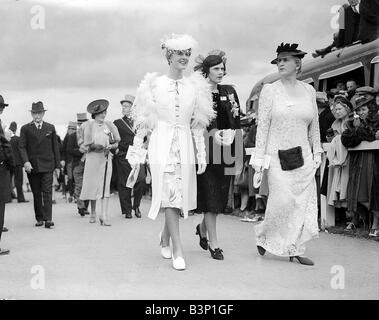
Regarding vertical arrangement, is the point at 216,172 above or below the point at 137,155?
below

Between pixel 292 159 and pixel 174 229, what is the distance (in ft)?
4.59

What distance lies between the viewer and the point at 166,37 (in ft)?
22.6

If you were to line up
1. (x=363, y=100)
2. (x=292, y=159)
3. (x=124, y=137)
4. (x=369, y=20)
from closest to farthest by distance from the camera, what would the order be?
(x=292, y=159) < (x=363, y=100) < (x=369, y=20) < (x=124, y=137)

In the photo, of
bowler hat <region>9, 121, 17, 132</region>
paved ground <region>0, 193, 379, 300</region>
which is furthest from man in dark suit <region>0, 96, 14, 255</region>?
bowler hat <region>9, 121, 17, 132</region>

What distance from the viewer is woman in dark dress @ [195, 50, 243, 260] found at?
7.29m

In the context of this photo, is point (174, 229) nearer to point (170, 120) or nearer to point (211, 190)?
point (211, 190)

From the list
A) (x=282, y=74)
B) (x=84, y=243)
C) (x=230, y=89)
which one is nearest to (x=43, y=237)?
(x=84, y=243)

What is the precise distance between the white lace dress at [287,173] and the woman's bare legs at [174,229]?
0.99m

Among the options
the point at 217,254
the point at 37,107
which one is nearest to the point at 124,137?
the point at 37,107

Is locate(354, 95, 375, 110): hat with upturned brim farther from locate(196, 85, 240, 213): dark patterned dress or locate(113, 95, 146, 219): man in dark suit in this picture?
locate(113, 95, 146, 219): man in dark suit

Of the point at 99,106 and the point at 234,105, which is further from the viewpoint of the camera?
the point at 99,106

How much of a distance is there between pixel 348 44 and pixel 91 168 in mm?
5225

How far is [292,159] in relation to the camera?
6.90 meters

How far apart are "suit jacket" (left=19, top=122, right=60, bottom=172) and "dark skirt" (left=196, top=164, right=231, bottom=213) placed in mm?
4438
